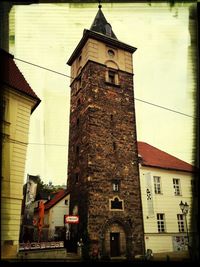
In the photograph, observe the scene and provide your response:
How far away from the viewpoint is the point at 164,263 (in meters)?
4.46

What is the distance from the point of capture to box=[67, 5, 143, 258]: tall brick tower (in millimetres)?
11680

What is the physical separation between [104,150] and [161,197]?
11.0ft

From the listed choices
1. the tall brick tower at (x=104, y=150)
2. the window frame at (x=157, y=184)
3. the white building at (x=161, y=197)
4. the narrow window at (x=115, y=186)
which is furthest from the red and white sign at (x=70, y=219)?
the window frame at (x=157, y=184)

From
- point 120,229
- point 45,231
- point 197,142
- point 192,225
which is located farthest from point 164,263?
point 45,231

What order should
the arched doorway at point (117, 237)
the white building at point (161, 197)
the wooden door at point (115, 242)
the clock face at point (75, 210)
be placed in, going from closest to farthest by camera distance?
the white building at point (161, 197), the arched doorway at point (117, 237), the wooden door at point (115, 242), the clock face at point (75, 210)

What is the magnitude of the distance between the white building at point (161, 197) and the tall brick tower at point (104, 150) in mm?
433

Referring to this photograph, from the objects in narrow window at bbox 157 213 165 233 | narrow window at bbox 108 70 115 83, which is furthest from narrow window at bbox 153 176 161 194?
narrow window at bbox 108 70 115 83

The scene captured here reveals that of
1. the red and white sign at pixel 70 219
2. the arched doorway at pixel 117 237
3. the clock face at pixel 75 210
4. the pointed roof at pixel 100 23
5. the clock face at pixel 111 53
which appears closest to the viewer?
the pointed roof at pixel 100 23

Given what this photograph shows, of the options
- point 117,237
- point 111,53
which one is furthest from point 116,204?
point 111,53

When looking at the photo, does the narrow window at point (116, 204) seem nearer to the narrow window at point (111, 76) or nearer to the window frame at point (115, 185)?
the window frame at point (115, 185)

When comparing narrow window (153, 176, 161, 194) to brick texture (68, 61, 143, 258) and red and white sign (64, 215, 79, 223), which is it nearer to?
brick texture (68, 61, 143, 258)

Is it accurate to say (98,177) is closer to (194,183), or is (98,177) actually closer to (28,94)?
(28,94)

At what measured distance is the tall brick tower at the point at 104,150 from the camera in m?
11.7

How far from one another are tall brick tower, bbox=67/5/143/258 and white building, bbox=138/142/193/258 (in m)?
0.43
